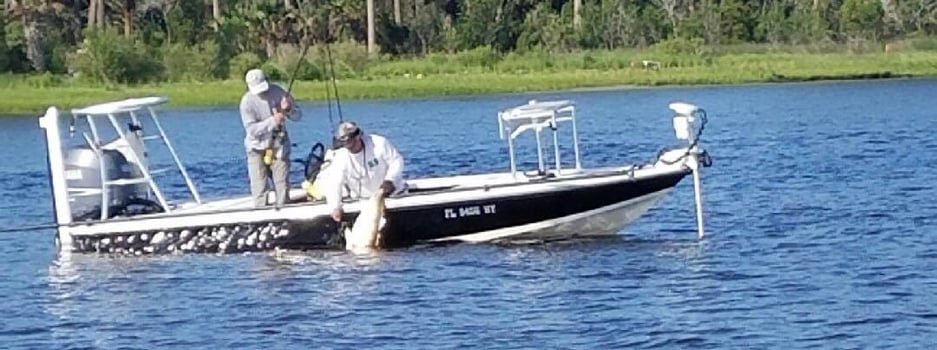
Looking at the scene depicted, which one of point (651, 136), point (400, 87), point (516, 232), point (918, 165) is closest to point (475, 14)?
point (400, 87)

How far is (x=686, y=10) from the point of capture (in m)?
92.3

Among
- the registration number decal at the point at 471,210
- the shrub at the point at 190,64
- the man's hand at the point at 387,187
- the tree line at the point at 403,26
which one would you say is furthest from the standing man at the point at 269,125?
the tree line at the point at 403,26

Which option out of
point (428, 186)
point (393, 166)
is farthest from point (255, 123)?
point (428, 186)

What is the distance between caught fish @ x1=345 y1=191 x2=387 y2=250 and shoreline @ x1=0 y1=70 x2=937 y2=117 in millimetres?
39465

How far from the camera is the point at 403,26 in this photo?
86.4 m

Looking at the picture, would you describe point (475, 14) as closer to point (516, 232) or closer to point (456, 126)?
point (456, 126)

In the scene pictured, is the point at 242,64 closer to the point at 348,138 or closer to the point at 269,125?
the point at 269,125

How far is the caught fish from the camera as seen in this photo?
21562 millimetres

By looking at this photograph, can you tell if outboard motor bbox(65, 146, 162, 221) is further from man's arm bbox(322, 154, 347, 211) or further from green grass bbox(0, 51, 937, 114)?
green grass bbox(0, 51, 937, 114)

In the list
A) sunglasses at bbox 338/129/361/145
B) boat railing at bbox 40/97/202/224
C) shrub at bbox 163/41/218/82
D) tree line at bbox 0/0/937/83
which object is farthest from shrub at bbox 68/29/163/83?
sunglasses at bbox 338/129/361/145

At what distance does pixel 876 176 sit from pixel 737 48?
54475mm

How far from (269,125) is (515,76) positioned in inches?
1965

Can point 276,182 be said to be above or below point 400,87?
above

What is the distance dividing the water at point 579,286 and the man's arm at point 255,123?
1.24 metres
